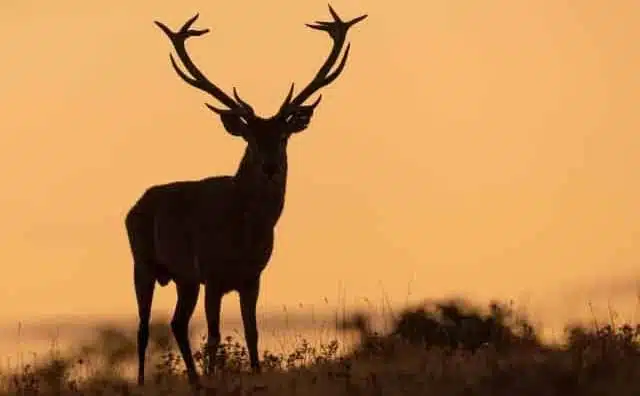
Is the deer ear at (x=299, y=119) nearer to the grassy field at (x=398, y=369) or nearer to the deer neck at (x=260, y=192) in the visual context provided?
the deer neck at (x=260, y=192)

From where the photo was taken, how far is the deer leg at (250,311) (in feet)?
66.8

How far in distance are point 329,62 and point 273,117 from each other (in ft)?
5.51

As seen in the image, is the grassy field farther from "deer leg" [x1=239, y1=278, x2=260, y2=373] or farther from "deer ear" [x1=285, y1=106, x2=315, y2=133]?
"deer ear" [x1=285, y1=106, x2=315, y2=133]

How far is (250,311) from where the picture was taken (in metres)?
20.6

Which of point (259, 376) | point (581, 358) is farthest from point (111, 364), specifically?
point (581, 358)

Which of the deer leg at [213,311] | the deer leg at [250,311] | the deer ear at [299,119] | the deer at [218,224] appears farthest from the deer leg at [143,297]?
the deer ear at [299,119]

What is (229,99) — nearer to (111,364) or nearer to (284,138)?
(284,138)

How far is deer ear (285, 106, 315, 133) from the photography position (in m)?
21.2

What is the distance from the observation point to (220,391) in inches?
653

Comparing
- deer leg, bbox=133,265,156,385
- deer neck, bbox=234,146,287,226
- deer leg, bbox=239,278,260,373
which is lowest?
deer leg, bbox=239,278,260,373

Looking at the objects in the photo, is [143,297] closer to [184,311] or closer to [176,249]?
[184,311]

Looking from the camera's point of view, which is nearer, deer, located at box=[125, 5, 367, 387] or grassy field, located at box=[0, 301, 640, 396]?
grassy field, located at box=[0, 301, 640, 396]

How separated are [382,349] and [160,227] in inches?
128

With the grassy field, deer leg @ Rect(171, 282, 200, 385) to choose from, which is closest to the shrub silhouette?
the grassy field
